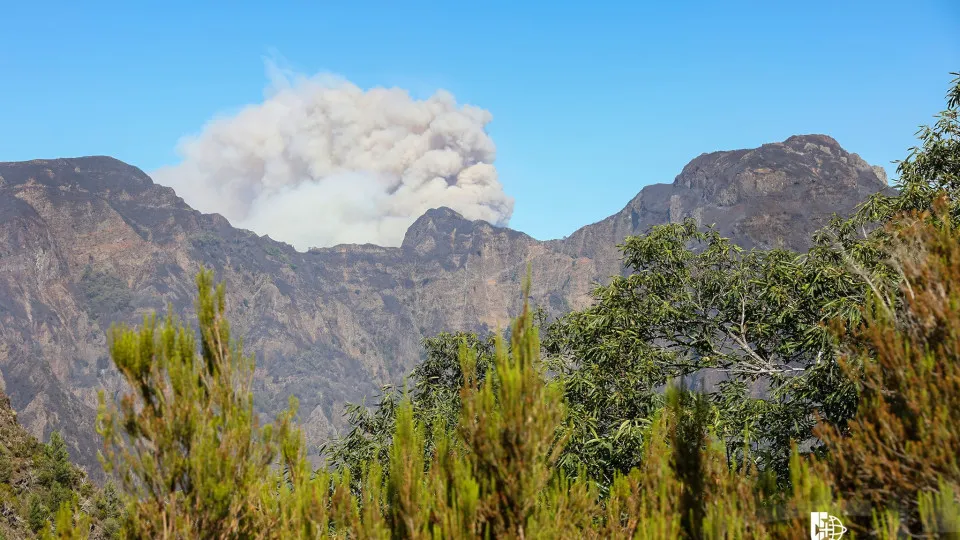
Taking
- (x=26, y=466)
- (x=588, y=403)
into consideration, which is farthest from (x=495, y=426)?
(x=26, y=466)

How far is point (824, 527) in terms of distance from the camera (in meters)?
5.34

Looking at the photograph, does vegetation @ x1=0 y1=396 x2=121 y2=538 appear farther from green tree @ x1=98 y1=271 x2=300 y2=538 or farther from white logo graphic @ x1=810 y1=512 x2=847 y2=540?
white logo graphic @ x1=810 y1=512 x2=847 y2=540

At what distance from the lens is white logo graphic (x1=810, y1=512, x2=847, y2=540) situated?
531cm

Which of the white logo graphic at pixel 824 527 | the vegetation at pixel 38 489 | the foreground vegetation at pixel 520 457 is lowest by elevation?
the vegetation at pixel 38 489

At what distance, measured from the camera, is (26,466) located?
45.0 m

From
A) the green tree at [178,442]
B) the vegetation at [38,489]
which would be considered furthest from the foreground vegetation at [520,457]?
the vegetation at [38,489]

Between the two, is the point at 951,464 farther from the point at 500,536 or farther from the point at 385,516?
the point at 385,516

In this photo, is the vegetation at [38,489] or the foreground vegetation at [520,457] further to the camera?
the vegetation at [38,489]

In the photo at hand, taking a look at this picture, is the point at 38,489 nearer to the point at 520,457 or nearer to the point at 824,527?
the point at 520,457

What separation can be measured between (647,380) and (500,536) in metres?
11.6

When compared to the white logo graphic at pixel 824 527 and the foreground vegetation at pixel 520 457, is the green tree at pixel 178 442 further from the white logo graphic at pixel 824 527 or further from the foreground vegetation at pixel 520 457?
the white logo graphic at pixel 824 527

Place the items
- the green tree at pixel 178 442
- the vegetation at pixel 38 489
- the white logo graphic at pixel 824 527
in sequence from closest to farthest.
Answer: the white logo graphic at pixel 824 527 < the green tree at pixel 178 442 < the vegetation at pixel 38 489

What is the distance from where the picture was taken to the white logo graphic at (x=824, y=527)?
209 inches

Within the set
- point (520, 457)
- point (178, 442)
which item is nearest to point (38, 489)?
point (178, 442)
